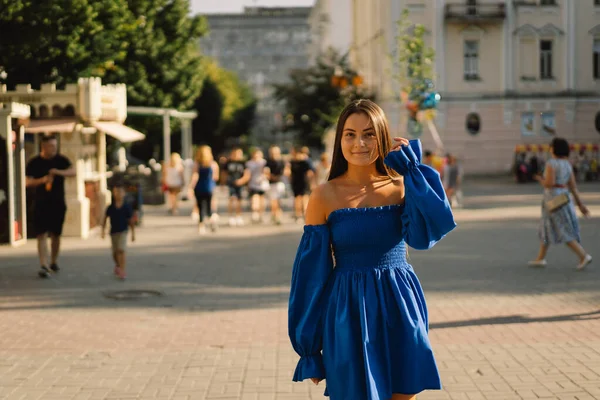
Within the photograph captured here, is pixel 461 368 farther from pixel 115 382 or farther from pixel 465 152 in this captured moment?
pixel 465 152

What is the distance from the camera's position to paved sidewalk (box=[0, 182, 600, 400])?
6.89 metres

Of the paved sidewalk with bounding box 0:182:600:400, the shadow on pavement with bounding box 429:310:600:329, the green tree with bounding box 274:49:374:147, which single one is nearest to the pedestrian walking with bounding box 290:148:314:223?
the paved sidewalk with bounding box 0:182:600:400

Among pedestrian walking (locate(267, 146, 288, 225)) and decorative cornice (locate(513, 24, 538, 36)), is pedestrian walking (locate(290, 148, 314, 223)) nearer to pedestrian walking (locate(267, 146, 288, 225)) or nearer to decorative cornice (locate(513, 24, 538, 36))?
pedestrian walking (locate(267, 146, 288, 225))

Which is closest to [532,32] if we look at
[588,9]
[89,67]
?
[588,9]

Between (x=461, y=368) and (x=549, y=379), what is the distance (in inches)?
25.6

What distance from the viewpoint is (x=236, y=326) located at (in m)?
9.36

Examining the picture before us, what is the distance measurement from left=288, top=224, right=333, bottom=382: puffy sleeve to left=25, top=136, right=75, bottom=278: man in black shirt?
924 centimetres

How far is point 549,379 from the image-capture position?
6.87 meters

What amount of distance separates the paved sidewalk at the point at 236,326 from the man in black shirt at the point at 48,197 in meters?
0.39

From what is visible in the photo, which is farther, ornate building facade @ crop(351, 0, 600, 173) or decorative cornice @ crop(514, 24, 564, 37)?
ornate building facade @ crop(351, 0, 600, 173)

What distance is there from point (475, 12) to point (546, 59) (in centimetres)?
436

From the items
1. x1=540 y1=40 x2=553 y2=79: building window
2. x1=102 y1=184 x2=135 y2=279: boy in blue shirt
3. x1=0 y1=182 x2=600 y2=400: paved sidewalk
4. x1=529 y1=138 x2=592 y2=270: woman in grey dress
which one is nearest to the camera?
x1=0 y1=182 x2=600 y2=400: paved sidewalk

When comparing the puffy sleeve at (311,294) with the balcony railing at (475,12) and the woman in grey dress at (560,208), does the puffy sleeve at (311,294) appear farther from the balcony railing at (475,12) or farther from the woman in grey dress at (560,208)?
the balcony railing at (475,12)

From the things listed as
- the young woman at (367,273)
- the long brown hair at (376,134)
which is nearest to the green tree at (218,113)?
the long brown hair at (376,134)
